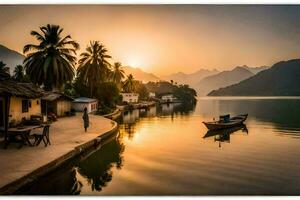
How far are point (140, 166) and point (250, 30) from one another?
16.0ft

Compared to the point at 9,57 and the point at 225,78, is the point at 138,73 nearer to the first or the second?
the point at 225,78

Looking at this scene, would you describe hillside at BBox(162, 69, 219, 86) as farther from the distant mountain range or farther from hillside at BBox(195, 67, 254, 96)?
hillside at BBox(195, 67, 254, 96)

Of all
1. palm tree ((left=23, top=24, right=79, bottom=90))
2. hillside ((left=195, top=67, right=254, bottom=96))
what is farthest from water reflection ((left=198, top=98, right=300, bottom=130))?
palm tree ((left=23, top=24, right=79, bottom=90))

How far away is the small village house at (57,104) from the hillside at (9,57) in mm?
5844

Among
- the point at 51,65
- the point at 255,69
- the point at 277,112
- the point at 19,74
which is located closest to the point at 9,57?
the point at 51,65

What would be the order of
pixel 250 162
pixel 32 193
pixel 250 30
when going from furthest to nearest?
pixel 250 30 → pixel 250 162 → pixel 32 193

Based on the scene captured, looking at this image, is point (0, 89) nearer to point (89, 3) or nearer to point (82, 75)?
point (89, 3)

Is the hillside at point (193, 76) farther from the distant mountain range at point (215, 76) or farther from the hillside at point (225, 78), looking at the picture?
the hillside at point (225, 78)

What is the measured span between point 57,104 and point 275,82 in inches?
485

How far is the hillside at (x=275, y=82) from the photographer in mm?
10243

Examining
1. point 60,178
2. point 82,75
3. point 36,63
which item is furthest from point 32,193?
point 82,75

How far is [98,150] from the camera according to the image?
10.7m

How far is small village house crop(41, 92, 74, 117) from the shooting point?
17.8 meters

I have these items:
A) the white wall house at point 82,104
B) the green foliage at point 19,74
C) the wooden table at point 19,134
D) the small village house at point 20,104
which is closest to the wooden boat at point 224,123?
the small village house at point 20,104
